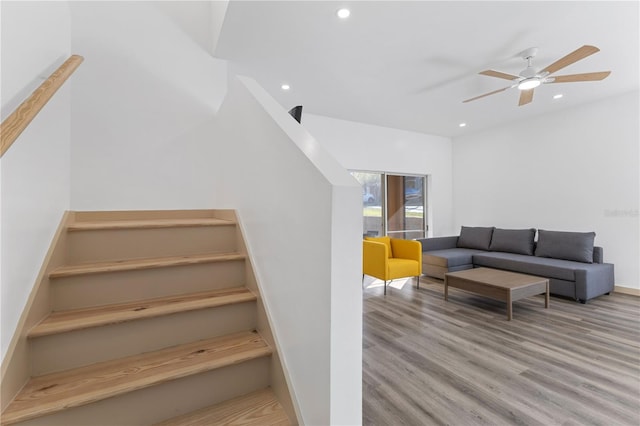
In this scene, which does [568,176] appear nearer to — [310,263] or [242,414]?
[310,263]

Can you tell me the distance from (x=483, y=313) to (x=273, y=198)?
3.11 metres

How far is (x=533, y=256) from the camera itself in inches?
187

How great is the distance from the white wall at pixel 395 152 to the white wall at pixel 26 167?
3570 mm

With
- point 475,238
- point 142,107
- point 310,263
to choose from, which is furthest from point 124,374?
point 475,238

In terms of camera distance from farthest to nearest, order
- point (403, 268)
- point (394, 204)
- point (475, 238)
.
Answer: point (394, 204) → point (475, 238) → point (403, 268)

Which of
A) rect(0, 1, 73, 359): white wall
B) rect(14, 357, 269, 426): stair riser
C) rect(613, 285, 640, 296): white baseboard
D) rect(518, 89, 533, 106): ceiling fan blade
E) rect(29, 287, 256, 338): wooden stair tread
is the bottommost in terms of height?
rect(613, 285, 640, 296): white baseboard

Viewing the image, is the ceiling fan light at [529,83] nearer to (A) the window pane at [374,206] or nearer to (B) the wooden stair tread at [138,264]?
(A) the window pane at [374,206]

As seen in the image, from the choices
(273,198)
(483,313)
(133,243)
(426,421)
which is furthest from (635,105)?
(133,243)

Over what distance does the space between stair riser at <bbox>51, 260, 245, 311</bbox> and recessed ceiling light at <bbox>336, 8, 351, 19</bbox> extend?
2.14m

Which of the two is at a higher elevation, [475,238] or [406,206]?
[406,206]

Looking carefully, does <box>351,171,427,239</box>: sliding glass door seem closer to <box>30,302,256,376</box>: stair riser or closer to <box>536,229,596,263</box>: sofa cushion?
<box>536,229,596,263</box>: sofa cushion

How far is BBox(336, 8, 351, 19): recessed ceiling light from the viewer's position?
2.39 metres

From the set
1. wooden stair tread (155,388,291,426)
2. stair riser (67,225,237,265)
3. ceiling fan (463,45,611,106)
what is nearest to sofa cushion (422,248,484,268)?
ceiling fan (463,45,611,106)

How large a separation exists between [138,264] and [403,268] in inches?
139
